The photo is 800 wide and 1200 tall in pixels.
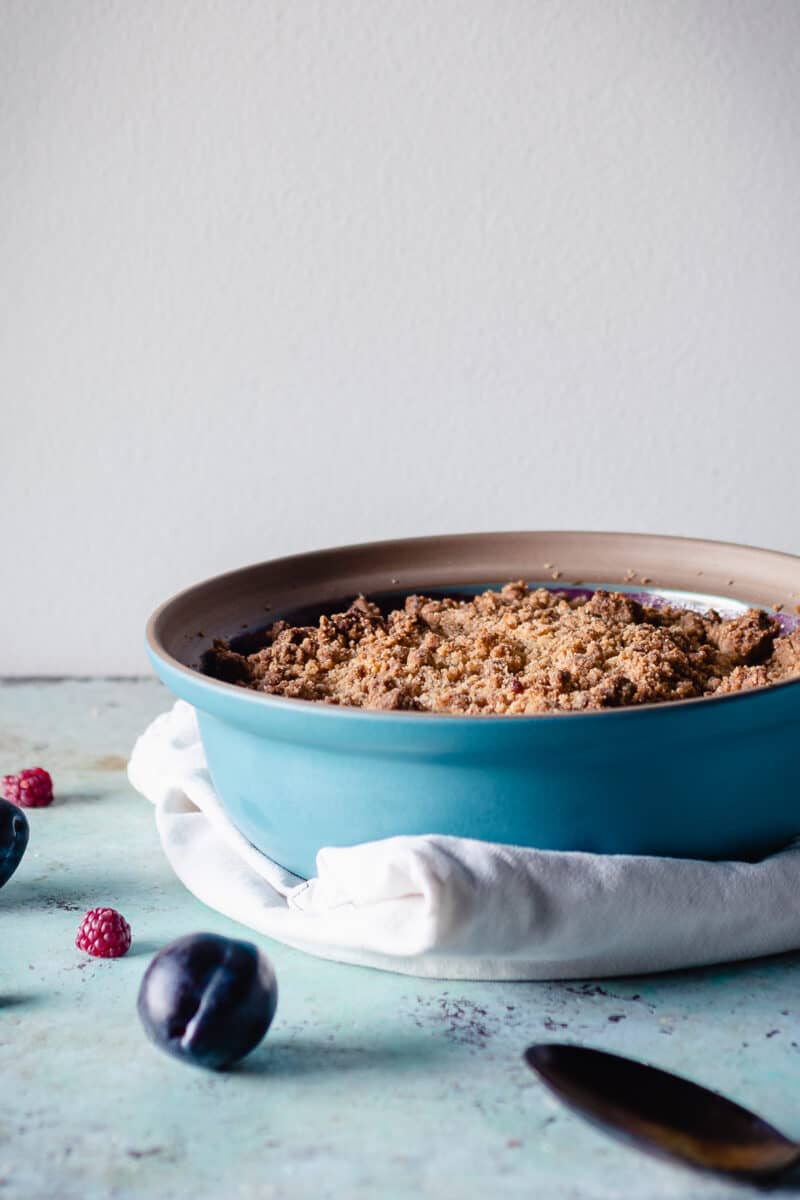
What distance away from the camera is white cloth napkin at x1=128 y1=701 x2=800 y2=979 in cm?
96

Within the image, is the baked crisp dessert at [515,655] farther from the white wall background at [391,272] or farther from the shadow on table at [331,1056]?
the white wall background at [391,272]

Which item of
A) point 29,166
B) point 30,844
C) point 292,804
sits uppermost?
point 29,166

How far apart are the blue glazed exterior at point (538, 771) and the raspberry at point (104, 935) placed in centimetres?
16

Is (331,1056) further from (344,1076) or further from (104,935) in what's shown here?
(104,935)

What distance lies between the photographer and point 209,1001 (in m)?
0.89

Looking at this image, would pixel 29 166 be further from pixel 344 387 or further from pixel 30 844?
pixel 30 844

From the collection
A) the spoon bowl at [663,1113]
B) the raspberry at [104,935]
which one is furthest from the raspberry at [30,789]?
the spoon bowl at [663,1113]

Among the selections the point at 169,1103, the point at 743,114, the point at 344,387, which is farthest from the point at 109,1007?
the point at 743,114

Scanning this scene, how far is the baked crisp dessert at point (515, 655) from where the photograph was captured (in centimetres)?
111

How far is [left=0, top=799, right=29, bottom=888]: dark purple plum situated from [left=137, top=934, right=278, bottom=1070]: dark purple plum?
0.31 meters

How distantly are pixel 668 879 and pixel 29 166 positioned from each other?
1315 millimetres

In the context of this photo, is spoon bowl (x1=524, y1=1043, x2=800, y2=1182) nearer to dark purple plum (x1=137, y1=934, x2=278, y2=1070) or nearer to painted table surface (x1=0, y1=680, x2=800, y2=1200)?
painted table surface (x1=0, y1=680, x2=800, y2=1200)

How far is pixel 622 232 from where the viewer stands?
1751mm

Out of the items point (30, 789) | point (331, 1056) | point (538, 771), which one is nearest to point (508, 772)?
point (538, 771)
